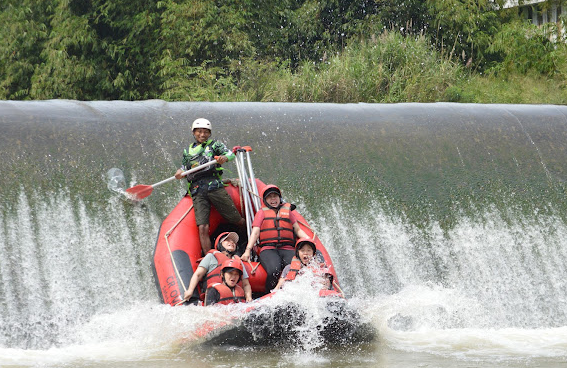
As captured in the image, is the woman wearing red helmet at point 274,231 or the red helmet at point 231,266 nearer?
the red helmet at point 231,266

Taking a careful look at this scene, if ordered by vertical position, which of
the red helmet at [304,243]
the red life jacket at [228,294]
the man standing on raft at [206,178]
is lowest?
the red life jacket at [228,294]

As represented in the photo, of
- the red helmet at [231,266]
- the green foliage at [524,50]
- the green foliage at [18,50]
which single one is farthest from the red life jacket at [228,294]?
the green foliage at [524,50]

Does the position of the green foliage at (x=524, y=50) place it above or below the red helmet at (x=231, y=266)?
above

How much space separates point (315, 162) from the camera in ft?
29.5

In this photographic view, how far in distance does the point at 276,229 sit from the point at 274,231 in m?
0.02

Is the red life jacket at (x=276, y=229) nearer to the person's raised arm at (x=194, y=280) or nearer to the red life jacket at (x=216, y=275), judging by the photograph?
the red life jacket at (x=216, y=275)

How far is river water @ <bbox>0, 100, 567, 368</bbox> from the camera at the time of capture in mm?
6094

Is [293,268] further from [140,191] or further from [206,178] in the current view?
[140,191]

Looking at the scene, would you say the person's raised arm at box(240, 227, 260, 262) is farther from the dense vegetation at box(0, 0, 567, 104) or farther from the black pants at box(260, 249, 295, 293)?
the dense vegetation at box(0, 0, 567, 104)

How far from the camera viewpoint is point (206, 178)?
7.14 m

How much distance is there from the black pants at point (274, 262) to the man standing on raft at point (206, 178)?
2.17 ft

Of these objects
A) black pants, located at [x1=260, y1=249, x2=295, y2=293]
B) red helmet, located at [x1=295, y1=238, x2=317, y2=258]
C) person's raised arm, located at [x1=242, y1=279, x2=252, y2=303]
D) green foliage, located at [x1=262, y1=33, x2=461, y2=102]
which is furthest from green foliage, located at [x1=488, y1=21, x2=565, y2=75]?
person's raised arm, located at [x1=242, y1=279, x2=252, y2=303]

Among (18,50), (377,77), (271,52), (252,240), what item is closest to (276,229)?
(252,240)

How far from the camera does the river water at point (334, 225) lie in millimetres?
6094
